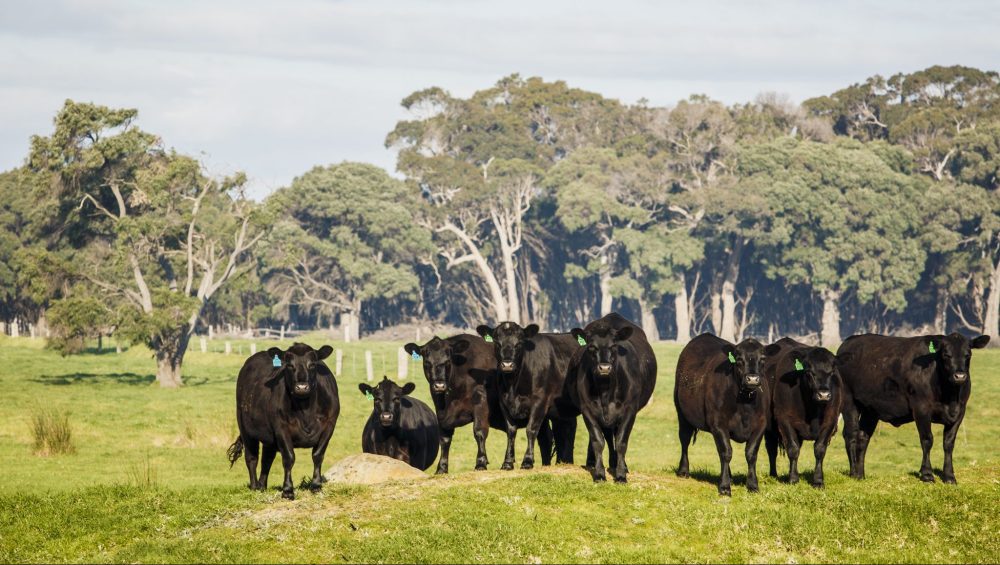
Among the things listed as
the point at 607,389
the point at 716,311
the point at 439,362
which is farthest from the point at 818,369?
the point at 716,311

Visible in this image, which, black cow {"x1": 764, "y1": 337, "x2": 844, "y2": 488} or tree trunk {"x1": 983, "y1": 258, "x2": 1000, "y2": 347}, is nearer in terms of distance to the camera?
black cow {"x1": 764, "y1": 337, "x2": 844, "y2": 488}

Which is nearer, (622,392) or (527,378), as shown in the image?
(622,392)

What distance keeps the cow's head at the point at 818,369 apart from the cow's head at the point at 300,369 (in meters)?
6.97

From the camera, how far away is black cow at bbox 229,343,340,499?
1827 centimetres

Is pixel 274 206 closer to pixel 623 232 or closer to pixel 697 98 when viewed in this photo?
pixel 623 232

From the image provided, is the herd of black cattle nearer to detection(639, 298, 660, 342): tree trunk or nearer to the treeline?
the treeline

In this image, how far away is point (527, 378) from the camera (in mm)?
20016

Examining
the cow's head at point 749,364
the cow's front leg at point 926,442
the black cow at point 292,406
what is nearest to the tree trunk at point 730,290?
the cow's front leg at point 926,442

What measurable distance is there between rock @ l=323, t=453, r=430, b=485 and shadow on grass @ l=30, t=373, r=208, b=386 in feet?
105

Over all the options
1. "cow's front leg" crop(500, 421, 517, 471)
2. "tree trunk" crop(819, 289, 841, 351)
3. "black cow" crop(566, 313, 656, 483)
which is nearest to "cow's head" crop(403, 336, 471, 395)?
"cow's front leg" crop(500, 421, 517, 471)

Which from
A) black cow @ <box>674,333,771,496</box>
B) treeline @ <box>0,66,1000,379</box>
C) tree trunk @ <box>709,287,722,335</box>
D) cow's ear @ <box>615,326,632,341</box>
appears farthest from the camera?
tree trunk @ <box>709,287,722,335</box>

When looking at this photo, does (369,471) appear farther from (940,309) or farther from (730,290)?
(940,309)

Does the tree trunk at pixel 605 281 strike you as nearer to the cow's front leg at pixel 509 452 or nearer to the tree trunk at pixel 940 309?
the tree trunk at pixel 940 309

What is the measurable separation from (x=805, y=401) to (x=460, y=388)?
5611mm
